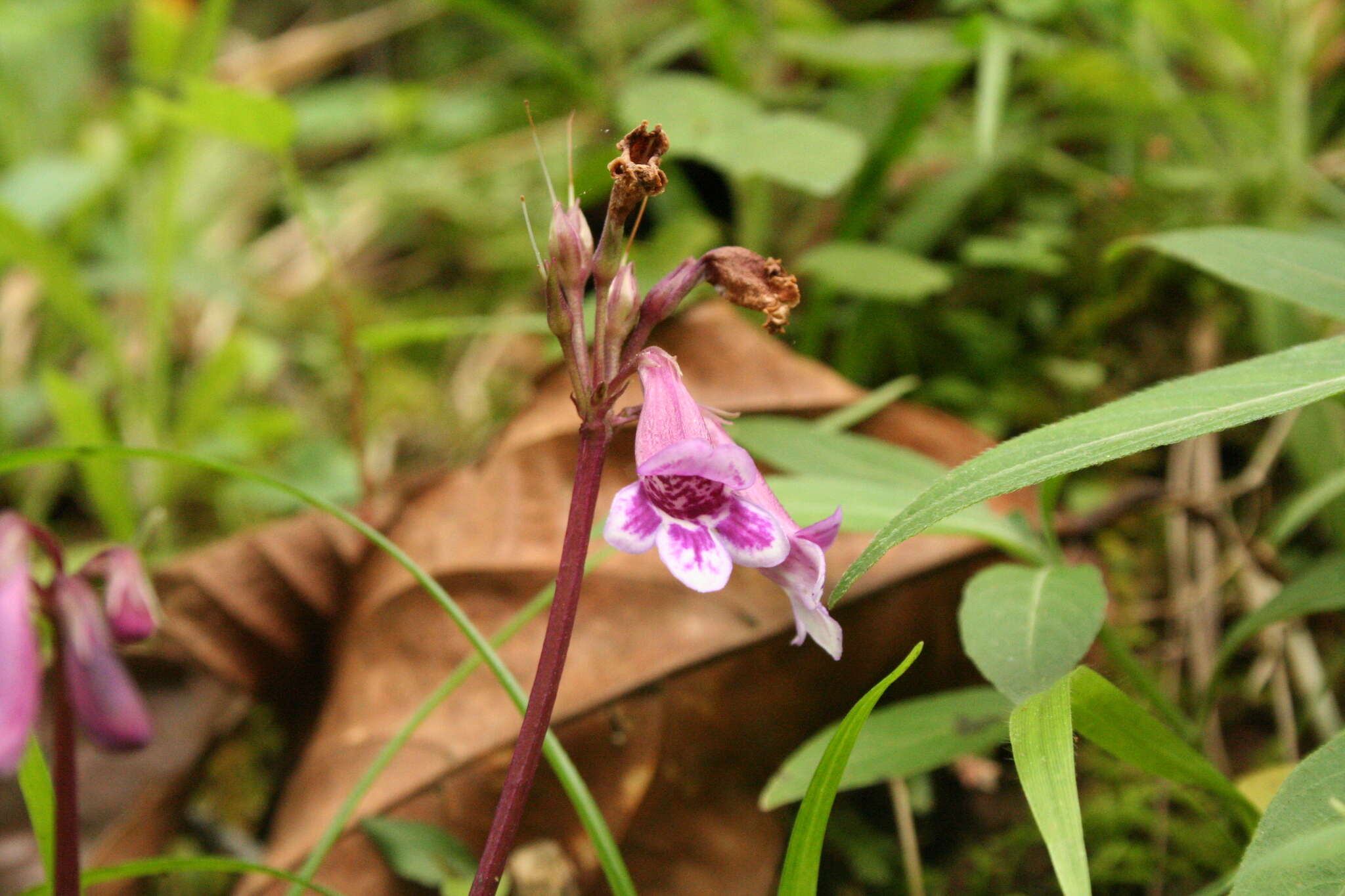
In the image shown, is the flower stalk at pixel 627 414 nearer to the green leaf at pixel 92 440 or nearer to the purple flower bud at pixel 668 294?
the purple flower bud at pixel 668 294

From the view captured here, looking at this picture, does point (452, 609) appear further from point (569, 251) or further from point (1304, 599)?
point (1304, 599)

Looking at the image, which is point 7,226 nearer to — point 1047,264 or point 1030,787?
point 1047,264

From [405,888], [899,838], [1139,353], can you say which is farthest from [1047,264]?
[405,888]

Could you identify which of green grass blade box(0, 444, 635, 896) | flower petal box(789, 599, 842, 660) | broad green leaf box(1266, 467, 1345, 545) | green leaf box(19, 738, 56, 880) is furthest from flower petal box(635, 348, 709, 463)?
broad green leaf box(1266, 467, 1345, 545)

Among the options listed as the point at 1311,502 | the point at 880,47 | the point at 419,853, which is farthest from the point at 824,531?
the point at 880,47

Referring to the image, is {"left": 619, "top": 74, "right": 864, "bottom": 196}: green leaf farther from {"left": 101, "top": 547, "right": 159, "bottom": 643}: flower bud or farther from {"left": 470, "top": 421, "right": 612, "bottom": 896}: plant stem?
{"left": 101, "top": 547, "right": 159, "bottom": 643}: flower bud
